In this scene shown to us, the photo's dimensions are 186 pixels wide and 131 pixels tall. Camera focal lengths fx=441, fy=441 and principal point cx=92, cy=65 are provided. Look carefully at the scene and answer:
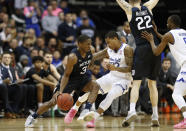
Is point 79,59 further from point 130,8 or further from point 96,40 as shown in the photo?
point 96,40

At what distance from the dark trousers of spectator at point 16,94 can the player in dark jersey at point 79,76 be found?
3174 millimetres

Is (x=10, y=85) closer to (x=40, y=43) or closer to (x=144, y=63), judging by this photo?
(x=40, y=43)

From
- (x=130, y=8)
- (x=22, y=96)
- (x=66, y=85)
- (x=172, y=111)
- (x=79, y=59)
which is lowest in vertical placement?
(x=172, y=111)

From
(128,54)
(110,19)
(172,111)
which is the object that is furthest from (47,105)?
(110,19)

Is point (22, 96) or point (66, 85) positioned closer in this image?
point (66, 85)

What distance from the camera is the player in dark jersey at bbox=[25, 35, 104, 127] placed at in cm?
769

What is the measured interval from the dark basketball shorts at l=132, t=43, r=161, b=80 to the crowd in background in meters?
0.85

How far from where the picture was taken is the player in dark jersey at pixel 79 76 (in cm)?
769

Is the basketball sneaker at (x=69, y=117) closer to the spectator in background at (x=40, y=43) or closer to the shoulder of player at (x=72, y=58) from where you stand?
the shoulder of player at (x=72, y=58)

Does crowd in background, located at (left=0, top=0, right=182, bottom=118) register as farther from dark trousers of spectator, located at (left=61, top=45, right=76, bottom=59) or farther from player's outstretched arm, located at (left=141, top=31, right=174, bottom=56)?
player's outstretched arm, located at (left=141, top=31, right=174, bottom=56)

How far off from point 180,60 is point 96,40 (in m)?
7.25

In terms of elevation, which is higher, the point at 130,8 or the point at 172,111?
the point at 130,8

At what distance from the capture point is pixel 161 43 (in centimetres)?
767

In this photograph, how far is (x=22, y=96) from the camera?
445 inches
